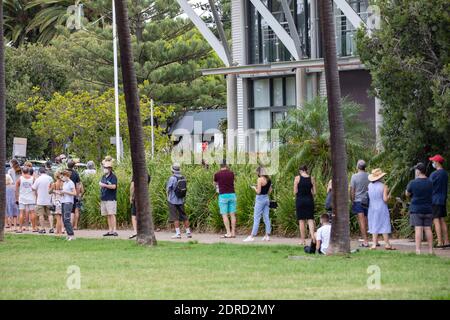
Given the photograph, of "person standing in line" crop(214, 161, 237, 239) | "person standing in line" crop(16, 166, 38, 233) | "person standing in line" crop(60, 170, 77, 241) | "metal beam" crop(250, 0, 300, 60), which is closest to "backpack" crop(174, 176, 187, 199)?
"person standing in line" crop(214, 161, 237, 239)

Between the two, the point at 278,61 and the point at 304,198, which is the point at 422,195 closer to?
the point at 304,198

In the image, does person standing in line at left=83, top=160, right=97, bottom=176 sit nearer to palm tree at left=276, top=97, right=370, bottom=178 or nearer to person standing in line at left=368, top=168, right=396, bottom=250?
palm tree at left=276, top=97, right=370, bottom=178

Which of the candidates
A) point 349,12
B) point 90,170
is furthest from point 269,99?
point 90,170

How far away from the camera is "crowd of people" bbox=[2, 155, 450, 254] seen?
19828 millimetres

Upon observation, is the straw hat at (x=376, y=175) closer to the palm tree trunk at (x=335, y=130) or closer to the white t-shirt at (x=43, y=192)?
the palm tree trunk at (x=335, y=130)

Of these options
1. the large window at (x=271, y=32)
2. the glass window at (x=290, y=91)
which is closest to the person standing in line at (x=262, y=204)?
the large window at (x=271, y=32)

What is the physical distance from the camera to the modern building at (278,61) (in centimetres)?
4131

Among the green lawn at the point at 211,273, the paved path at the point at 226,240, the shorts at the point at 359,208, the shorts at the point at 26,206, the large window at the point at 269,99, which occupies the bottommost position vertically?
the green lawn at the point at 211,273

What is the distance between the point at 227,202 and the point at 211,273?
907 centimetres

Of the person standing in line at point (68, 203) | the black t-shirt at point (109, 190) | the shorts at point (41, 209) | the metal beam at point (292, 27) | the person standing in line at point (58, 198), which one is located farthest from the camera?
the metal beam at point (292, 27)

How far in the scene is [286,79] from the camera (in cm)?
4456

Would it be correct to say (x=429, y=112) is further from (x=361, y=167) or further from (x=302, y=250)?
(x=302, y=250)

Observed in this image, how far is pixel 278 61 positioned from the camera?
1719 inches

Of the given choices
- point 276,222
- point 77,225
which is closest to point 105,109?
point 77,225
